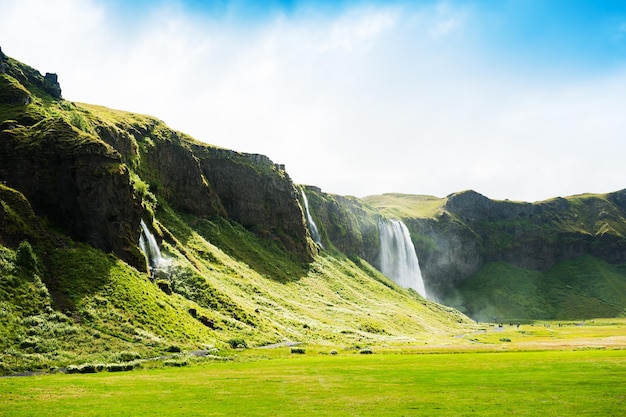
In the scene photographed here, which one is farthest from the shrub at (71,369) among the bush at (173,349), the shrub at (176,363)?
the bush at (173,349)

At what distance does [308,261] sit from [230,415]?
13346 centimetres

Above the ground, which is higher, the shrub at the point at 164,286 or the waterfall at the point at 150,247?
the waterfall at the point at 150,247

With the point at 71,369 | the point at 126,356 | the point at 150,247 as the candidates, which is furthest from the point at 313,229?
the point at 71,369

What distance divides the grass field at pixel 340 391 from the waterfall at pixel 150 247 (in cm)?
4592

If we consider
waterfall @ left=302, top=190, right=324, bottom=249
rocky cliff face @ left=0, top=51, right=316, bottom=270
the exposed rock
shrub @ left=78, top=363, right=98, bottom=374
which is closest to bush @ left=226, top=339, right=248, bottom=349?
rocky cliff face @ left=0, top=51, right=316, bottom=270

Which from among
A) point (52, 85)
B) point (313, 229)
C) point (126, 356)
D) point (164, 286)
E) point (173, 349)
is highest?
point (52, 85)

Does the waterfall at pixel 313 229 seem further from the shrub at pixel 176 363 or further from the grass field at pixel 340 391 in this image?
the grass field at pixel 340 391

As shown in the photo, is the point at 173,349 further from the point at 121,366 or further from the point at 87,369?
the point at 87,369

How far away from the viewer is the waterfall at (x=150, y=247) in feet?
281

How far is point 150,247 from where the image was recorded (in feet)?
288

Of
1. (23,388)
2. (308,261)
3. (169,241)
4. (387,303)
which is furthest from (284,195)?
(23,388)

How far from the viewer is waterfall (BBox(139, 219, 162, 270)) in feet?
281

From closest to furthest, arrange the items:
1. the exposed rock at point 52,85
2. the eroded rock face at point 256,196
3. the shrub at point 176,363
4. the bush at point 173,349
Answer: the shrub at point 176,363
the bush at point 173,349
the exposed rock at point 52,85
the eroded rock face at point 256,196

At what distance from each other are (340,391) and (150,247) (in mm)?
67082
